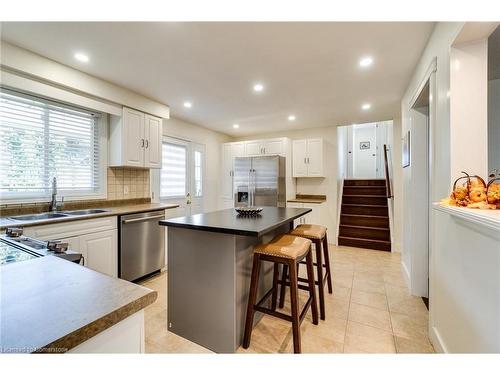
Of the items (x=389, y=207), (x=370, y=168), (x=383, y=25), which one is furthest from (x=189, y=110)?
(x=370, y=168)

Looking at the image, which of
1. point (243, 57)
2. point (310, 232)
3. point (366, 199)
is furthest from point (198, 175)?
point (366, 199)

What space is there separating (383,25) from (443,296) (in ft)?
6.86

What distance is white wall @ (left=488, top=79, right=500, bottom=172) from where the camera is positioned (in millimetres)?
2238

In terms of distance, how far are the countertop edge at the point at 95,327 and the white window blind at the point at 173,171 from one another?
3.64m

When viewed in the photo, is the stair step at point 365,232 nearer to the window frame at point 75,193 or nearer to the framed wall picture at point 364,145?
the framed wall picture at point 364,145

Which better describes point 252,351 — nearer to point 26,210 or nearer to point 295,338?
point 295,338

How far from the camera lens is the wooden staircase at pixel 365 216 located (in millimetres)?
4379

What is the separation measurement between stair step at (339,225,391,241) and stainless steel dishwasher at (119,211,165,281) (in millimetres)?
3513

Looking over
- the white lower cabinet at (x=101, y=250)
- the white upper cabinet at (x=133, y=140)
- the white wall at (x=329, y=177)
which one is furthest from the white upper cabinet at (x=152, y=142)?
the white wall at (x=329, y=177)

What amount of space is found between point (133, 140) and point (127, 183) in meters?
0.68

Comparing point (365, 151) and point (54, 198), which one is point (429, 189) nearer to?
point (54, 198)

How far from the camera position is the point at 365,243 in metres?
4.39

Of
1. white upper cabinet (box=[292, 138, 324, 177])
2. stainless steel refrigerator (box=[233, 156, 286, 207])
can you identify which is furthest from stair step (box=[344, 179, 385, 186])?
stainless steel refrigerator (box=[233, 156, 286, 207])

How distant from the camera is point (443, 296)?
1.62 meters
